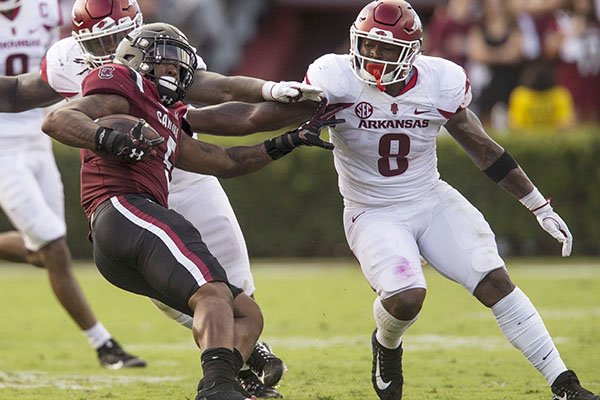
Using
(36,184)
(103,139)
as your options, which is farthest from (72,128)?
(36,184)

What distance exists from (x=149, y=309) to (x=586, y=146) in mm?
4345

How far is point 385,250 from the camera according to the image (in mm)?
5363

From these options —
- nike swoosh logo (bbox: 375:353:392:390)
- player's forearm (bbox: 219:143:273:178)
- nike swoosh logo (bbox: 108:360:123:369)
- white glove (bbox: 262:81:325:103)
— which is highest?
white glove (bbox: 262:81:325:103)

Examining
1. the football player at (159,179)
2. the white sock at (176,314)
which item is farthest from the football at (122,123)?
the white sock at (176,314)

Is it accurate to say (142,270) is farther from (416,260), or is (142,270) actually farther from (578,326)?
(578,326)

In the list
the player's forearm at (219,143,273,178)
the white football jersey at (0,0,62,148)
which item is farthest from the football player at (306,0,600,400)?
the white football jersey at (0,0,62,148)

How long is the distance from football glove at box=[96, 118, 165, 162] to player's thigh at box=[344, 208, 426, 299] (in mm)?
1203

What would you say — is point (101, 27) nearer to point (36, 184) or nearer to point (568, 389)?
point (36, 184)

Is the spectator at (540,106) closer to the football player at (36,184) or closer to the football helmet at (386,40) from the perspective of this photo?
the football player at (36,184)

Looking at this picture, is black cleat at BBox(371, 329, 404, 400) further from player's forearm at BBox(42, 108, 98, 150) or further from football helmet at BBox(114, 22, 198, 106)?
player's forearm at BBox(42, 108, 98, 150)

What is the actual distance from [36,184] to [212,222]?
1694 millimetres

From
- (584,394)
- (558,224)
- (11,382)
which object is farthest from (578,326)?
(11,382)

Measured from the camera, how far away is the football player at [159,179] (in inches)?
182

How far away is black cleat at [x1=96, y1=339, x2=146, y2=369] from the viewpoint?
267 inches
